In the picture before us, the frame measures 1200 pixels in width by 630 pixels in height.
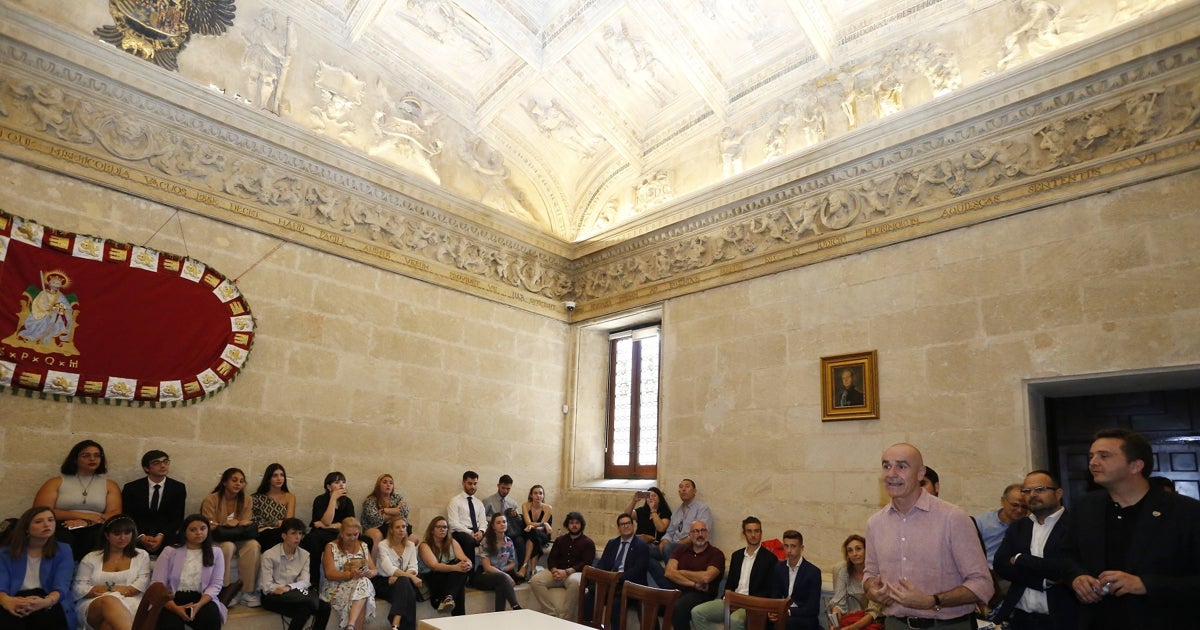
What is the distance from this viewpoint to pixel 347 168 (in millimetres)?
7949

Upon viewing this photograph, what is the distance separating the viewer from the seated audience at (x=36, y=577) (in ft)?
14.9

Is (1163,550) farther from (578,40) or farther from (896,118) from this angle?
(578,40)

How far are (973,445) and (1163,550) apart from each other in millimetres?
3500

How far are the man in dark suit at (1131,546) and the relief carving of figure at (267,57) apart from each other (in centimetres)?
781

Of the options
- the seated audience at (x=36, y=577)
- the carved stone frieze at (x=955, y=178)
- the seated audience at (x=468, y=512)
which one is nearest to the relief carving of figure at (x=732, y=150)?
the carved stone frieze at (x=955, y=178)

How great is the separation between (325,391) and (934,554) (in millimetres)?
6355

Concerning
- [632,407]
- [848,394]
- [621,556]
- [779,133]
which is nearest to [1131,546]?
[848,394]

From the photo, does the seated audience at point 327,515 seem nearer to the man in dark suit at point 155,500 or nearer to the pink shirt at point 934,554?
the man in dark suit at point 155,500

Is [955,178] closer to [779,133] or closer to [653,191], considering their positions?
[779,133]

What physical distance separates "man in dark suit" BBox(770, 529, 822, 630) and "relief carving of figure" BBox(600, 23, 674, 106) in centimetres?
578

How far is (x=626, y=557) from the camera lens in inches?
275

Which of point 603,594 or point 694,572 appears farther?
point 694,572

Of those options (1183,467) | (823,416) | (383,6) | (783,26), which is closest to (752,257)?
(823,416)

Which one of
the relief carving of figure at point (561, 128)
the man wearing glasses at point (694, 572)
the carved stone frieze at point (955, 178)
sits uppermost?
the relief carving of figure at point (561, 128)
